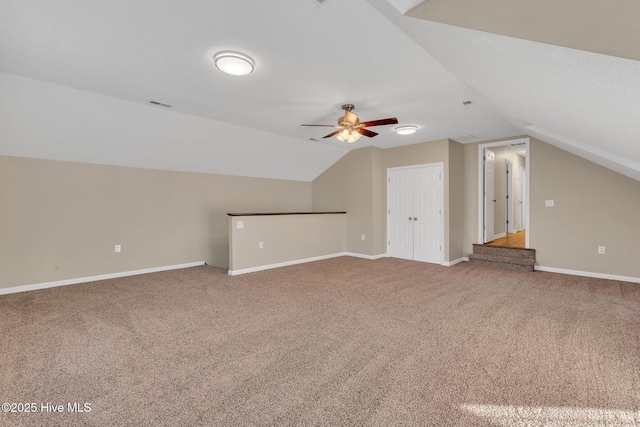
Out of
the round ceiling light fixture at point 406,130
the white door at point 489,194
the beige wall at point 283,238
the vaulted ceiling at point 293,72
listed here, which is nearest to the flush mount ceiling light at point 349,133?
the vaulted ceiling at point 293,72

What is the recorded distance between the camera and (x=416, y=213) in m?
6.05

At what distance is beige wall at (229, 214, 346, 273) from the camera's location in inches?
194

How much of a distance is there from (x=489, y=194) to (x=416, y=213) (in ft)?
5.99

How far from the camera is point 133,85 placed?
318 cm

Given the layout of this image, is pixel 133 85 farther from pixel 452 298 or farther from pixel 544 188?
pixel 544 188

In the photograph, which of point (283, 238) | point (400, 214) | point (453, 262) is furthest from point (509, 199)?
point (283, 238)

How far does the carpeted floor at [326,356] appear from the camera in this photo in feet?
5.21

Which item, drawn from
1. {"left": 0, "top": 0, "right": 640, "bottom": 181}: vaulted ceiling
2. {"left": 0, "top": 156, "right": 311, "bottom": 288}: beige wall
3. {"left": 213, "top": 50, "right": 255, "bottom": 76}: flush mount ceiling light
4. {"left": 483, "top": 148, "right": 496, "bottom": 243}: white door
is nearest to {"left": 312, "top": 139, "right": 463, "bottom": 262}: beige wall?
{"left": 483, "top": 148, "right": 496, "bottom": 243}: white door

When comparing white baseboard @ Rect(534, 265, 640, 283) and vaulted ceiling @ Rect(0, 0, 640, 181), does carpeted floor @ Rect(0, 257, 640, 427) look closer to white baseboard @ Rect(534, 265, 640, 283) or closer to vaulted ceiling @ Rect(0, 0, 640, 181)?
white baseboard @ Rect(534, 265, 640, 283)

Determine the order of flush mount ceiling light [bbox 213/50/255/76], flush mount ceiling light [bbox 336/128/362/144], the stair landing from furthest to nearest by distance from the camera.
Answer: the stair landing → flush mount ceiling light [bbox 336/128/362/144] → flush mount ceiling light [bbox 213/50/255/76]

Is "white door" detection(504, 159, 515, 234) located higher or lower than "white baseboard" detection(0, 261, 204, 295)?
higher

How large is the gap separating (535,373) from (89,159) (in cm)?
599

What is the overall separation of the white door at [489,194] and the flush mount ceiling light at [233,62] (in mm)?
5256

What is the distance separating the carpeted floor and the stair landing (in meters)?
1.06
